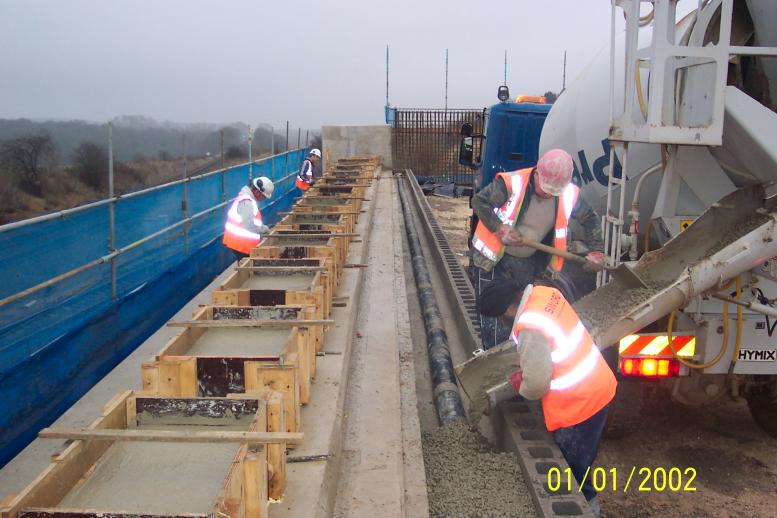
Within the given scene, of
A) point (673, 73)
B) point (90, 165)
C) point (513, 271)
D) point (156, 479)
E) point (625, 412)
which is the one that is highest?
point (673, 73)

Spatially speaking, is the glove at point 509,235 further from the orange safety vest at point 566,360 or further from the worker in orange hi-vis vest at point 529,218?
the orange safety vest at point 566,360

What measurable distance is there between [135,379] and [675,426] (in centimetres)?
448

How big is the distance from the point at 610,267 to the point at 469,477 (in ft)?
5.77

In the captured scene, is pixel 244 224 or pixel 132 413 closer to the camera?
pixel 132 413

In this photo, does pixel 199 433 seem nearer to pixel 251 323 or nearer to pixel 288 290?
pixel 251 323

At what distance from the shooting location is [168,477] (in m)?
3.18

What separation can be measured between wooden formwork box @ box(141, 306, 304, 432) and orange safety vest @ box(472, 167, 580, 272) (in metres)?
1.84

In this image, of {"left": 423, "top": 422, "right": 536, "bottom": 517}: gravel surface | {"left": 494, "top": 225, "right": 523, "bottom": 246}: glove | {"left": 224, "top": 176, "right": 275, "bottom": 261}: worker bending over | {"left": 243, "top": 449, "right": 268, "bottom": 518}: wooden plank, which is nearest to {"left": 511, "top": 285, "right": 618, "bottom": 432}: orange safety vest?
{"left": 423, "top": 422, "right": 536, "bottom": 517}: gravel surface

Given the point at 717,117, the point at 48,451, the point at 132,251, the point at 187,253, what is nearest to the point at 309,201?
the point at 187,253

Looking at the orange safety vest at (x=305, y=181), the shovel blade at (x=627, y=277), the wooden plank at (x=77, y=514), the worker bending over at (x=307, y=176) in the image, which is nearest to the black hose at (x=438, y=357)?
the shovel blade at (x=627, y=277)

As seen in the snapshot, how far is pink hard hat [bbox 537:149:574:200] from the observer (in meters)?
5.17

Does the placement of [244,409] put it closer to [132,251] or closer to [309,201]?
[132,251]

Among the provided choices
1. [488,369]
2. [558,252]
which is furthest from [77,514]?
[558,252]

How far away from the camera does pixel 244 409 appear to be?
11.5 feet
